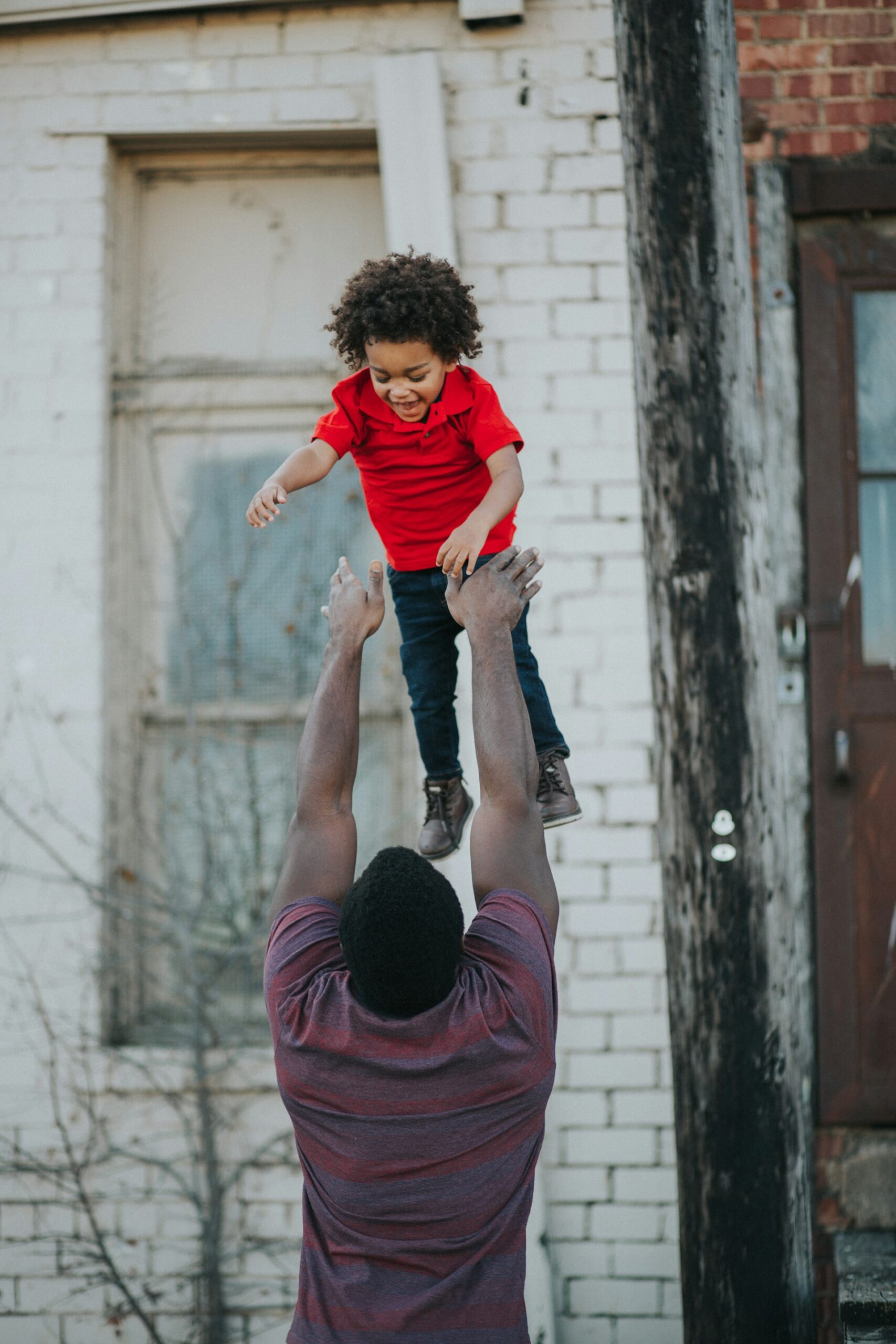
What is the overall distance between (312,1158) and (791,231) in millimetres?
3368

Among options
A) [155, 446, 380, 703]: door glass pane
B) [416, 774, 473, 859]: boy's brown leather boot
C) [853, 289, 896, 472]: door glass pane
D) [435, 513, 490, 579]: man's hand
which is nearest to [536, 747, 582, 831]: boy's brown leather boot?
[416, 774, 473, 859]: boy's brown leather boot

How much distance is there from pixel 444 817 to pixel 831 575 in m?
2.10

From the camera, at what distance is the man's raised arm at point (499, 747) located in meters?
2.09

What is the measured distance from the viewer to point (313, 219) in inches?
173

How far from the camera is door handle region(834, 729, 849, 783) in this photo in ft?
13.1

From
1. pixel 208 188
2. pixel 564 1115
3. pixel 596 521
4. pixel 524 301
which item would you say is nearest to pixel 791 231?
pixel 524 301

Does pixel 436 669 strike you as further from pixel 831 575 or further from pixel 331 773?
pixel 831 575

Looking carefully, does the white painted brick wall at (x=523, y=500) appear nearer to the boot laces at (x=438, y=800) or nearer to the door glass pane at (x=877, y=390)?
the door glass pane at (x=877, y=390)

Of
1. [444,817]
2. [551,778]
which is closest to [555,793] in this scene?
[551,778]

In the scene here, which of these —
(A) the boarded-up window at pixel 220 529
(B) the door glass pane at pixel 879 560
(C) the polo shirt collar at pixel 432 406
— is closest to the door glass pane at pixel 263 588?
(A) the boarded-up window at pixel 220 529

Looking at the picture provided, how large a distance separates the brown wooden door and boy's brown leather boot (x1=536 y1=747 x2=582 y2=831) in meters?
1.87

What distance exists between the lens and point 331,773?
7.23 feet

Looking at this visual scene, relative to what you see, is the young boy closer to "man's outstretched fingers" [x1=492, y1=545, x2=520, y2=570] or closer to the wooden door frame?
"man's outstretched fingers" [x1=492, y1=545, x2=520, y2=570]

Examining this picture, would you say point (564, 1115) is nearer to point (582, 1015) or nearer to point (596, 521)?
Answer: point (582, 1015)
